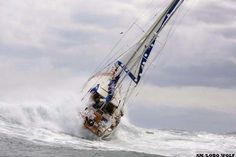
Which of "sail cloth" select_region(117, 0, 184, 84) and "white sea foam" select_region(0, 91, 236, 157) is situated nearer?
"white sea foam" select_region(0, 91, 236, 157)

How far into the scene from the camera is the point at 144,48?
49438mm

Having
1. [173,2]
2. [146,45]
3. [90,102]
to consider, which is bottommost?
[90,102]

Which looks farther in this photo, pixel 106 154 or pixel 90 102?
pixel 90 102

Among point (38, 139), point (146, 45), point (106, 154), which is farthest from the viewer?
point (146, 45)

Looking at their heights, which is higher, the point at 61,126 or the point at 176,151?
the point at 61,126

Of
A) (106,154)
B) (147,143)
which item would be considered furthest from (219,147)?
(106,154)

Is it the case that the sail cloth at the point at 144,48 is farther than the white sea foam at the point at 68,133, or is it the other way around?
the sail cloth at the point at 144,48

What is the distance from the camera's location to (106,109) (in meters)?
45.2

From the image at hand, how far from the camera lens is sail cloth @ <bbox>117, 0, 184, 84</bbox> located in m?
48.7

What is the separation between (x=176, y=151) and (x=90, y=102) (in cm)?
958

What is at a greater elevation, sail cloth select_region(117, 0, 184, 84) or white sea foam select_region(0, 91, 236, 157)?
sail cloth select_region(117, 0, 184, 84)

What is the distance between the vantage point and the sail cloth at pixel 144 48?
160 feet

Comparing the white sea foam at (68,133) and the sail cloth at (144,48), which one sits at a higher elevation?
the sail cloth at (144,48)

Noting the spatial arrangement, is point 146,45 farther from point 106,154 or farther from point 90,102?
point 106,154
